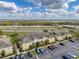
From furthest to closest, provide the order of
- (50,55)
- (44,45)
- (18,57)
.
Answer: (44,45) → (50,55) → (18,57)

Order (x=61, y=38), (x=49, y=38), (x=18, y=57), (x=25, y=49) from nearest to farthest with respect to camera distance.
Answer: (x=18, y=57) → (x=25, y=49) → (x=49, y=38) → (x=61, y=38)

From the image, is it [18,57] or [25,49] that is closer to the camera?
[18,57]

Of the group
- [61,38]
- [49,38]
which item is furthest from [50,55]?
[61,38]

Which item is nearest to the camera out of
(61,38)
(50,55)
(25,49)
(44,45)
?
(50,55)

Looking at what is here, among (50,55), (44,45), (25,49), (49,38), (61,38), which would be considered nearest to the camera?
(50,55)

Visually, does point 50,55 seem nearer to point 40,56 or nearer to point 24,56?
point 40,56

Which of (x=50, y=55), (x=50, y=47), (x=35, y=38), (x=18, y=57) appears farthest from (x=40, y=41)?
(x=18, y=57)

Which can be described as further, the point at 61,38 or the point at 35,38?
the point at 61,38

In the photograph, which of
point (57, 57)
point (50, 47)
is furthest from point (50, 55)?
point (50, 47)

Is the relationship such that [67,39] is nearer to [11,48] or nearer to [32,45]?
[32,45]
